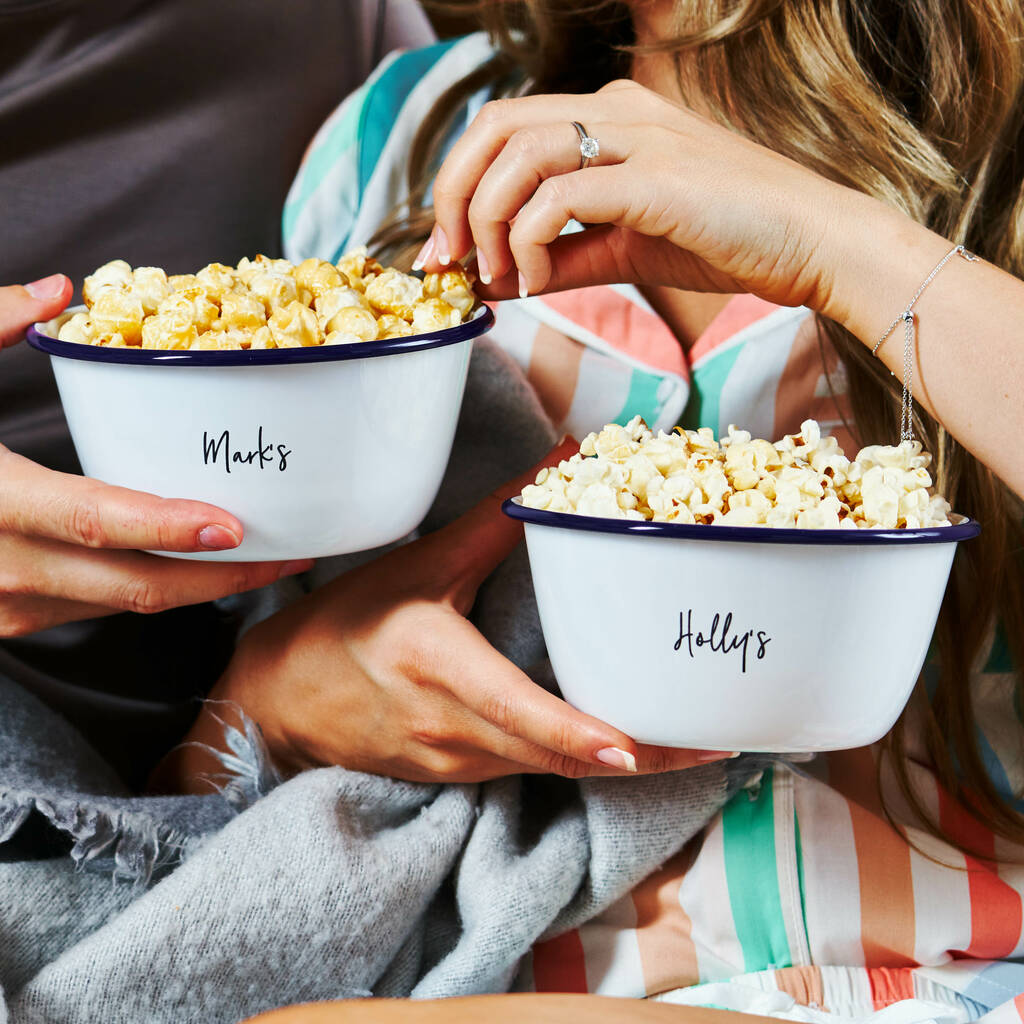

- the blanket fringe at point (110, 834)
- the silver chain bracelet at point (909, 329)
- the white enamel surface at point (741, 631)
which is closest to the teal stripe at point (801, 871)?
the white enamel surface at point (741, 631)

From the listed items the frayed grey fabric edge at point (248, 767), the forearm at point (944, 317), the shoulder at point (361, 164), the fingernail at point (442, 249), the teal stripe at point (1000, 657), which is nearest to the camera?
the forearm at point (944, 317)

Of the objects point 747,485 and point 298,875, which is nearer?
point 747,485

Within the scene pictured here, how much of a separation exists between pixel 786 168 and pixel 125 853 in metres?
0.68

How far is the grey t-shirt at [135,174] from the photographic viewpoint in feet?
3.55

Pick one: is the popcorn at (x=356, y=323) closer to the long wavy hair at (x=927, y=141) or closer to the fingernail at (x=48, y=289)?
the fingernail at (x=48, y=289)

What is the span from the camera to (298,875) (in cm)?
73

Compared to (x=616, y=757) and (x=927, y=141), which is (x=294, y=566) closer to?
(x=616, y=757)

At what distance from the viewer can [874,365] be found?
2.99 feet

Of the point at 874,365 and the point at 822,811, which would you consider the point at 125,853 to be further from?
the point at 874,365

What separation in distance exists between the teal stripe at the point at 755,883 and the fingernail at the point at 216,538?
0.47 meters

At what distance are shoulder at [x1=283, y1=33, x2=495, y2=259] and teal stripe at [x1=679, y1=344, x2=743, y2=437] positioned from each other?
455mm

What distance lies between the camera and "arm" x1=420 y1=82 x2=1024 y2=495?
0.63 meters

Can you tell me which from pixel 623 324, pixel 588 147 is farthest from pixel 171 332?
pixel 623 324

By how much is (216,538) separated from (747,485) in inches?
12.6
